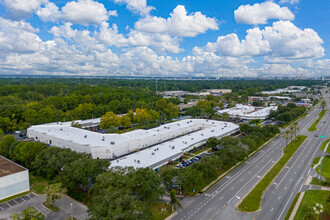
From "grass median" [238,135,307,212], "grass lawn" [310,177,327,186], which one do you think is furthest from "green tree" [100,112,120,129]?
"grass lawn" [310,177,327,186]

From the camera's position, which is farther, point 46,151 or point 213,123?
point 213,123

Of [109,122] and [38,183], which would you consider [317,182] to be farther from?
[109,122]

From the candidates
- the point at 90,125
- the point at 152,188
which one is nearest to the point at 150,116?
the point at 90,125

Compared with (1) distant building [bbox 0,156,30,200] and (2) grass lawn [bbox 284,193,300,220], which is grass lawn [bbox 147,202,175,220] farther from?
(1) distant building [bbox 0,156,30,200]

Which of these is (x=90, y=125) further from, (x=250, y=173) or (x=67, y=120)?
(x=250, y=173)

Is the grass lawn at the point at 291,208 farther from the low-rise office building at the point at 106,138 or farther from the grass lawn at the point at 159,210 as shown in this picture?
the low-rise office building at the point at 106,138

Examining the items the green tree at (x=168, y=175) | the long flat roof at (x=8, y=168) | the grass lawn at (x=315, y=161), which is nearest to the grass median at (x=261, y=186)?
the grass lawn at (x=315, y=161)
